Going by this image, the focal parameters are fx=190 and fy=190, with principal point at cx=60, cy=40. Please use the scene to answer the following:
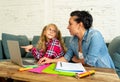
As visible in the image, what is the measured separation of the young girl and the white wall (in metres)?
1.03

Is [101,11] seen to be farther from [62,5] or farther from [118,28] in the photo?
[62,5]

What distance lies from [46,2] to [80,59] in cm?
185

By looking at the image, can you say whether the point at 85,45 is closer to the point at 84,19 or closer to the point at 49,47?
the point at 84,19

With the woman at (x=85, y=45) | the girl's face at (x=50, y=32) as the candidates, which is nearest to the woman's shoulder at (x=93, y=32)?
the woman at (x=85, y=45)

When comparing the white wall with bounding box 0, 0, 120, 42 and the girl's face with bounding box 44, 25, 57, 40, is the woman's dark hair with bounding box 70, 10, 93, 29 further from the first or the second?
the white wall with bounding box 0, 0, 120, 42

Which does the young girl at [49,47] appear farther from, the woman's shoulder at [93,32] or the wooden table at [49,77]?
the wooden table at [49,77]

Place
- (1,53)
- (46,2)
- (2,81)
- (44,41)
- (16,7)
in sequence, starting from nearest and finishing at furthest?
(2,81) < (44,41) < (1,53) < (46,2) < (16,7)

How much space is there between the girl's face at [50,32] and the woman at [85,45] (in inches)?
14.7

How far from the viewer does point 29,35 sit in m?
3.55

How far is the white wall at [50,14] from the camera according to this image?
9.71 ft

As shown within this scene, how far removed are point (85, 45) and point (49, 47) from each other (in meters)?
0.45

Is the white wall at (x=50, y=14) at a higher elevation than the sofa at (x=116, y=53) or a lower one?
higher

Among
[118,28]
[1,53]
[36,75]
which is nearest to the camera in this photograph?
[36,75]

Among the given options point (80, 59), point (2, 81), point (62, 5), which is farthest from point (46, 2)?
point (2, 81)
